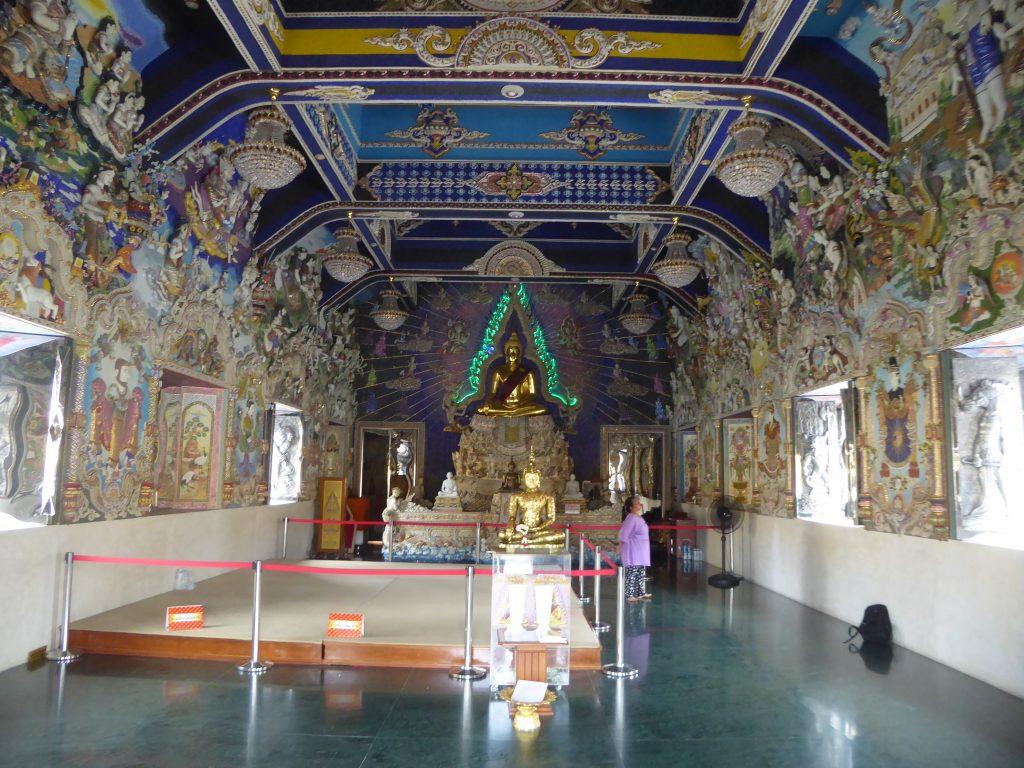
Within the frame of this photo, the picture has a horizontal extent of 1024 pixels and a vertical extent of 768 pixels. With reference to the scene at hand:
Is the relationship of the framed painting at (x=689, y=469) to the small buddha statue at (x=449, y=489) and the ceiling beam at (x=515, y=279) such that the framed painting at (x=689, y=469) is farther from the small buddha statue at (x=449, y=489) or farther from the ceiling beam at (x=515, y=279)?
the small buddha statue at (x=449, y=489)

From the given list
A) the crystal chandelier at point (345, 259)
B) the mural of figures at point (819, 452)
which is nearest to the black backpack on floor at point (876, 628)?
the mural of figures at point (819, 452)

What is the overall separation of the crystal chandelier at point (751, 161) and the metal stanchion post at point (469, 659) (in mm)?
4999

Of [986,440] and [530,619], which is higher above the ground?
[986,440]

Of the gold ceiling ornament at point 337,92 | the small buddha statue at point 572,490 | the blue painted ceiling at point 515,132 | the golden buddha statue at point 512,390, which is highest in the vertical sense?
the blue painted ceiling at point 515,132

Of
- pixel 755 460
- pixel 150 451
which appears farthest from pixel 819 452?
pixel 150 451

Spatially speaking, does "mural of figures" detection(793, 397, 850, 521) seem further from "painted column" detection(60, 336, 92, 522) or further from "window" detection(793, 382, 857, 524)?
"painted column" detection(60, 336, 92, 522)

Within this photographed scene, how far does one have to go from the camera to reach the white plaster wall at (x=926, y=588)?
20.0 feet

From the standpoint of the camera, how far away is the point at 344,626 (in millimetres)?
6812

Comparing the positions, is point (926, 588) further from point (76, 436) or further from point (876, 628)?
point (76, 436)

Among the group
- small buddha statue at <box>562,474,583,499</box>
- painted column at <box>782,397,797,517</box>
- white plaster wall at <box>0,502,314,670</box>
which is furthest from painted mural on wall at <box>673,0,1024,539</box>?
white plaster wall at <box>0,502,314,670</box>

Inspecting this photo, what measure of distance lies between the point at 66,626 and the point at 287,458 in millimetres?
8038

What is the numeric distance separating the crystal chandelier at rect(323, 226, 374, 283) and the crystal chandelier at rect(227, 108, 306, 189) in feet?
12.0

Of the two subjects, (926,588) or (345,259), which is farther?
(345,259)

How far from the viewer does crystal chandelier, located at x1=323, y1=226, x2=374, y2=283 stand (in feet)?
39.5
